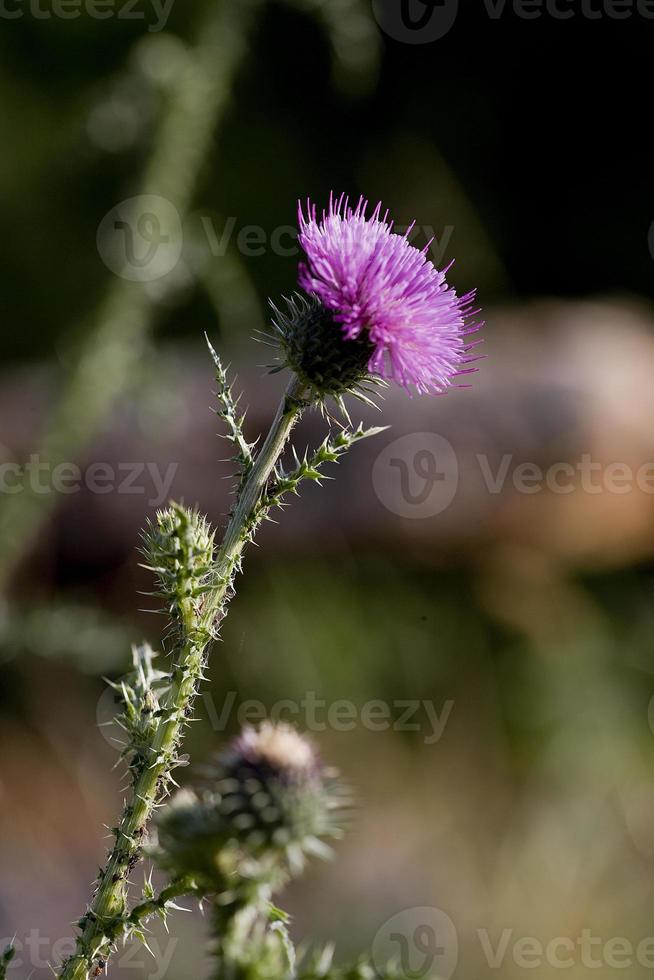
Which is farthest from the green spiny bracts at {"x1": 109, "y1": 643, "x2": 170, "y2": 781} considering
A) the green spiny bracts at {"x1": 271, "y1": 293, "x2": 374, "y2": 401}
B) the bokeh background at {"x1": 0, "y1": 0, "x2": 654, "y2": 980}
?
the bokeh background at {"x1": 0, "y1": 0, "x2": 654, "y2": 980}

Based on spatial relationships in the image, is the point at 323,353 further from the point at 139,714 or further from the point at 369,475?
the point at 369,475

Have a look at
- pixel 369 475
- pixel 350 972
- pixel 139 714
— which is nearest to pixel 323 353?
pixel 139 714

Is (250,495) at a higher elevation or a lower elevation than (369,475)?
lower

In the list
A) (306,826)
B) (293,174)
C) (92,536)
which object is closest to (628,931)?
(92,536)

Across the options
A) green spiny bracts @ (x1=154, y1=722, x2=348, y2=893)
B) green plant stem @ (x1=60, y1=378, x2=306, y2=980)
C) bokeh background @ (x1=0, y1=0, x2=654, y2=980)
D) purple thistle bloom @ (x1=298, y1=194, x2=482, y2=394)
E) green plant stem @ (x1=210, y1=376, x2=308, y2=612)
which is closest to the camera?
green spiny bracts @ (x1=154, y1=722, x2=348, y2=893)

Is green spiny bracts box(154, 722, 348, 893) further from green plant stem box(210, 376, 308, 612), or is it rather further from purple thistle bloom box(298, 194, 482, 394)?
purple thistle bloom box(298, 194, 482, 394)

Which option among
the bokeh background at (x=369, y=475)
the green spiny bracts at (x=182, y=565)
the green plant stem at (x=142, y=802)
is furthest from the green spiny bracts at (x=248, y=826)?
the bokeh background at (x=369, y=475)

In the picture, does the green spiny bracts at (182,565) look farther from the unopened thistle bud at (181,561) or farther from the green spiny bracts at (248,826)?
the green spiny bracts at (248,826)
